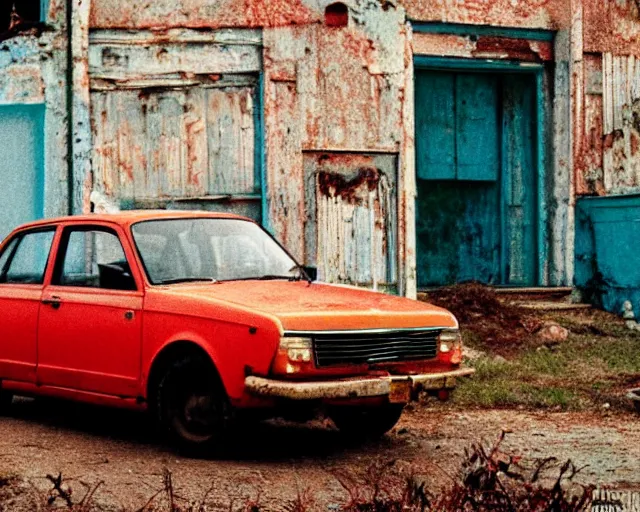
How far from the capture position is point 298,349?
21.8 feet

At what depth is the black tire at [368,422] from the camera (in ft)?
25.7

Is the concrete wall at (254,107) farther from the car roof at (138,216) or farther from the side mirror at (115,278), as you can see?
the side mirror at (115,278)

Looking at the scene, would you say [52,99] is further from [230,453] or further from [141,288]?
[230,453]

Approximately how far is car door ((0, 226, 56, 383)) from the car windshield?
3.21 feet

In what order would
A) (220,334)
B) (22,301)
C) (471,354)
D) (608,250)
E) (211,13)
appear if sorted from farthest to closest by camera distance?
(608,250) < (211,13) < (471,354) < (22,301) < (220,334)

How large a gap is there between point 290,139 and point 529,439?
6456 mm

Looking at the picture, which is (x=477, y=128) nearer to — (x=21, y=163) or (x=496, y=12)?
(x=496, y=12)

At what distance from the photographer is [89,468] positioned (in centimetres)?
673

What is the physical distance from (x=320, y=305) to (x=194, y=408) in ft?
3.20

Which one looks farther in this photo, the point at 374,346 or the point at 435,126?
the point at 435,126

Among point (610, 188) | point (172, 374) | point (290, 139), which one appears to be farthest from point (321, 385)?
point (610, 188)

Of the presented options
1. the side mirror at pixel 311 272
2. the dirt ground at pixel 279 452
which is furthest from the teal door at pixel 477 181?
the side mirror at pixel 311 272

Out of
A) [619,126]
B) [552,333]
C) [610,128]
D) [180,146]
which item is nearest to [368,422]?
[552,333]

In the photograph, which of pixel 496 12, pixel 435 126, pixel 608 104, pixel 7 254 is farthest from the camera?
pixel 435 126
